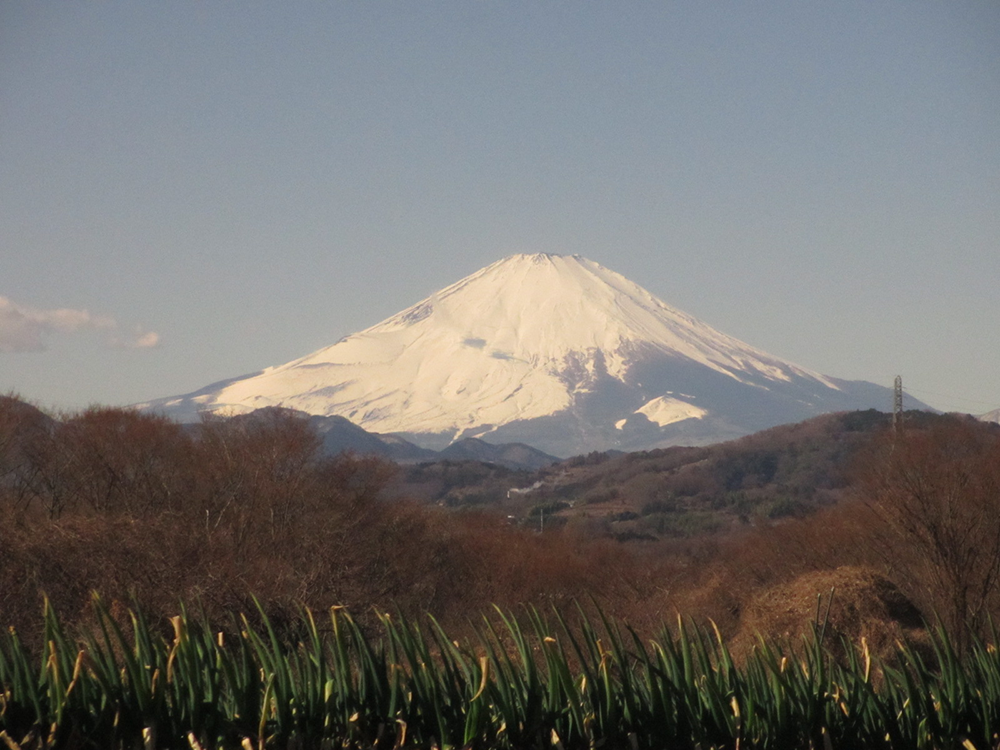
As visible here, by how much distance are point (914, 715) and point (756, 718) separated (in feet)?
2.55

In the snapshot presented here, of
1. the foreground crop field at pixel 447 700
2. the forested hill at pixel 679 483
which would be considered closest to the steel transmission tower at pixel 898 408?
the forested hill at pixel 679 483

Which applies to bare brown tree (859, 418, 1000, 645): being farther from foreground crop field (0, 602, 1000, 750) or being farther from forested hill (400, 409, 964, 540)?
forested hill (400, 409, 964, 540)

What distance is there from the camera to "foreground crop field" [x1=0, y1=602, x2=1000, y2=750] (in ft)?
15.3

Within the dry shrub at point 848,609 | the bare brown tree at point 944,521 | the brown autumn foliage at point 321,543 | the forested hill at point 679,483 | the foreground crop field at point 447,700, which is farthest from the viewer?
the forested hill at point 679,483

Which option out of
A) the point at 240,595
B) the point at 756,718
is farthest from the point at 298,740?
the point at 240,595

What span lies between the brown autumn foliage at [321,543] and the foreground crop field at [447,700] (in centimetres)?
2047

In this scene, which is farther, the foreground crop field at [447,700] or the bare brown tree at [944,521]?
the bare brown tree at [944,521]

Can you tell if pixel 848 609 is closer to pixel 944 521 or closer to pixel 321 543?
pixel 944 521

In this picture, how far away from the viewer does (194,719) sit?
465cm

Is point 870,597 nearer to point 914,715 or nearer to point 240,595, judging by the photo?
point 240,595

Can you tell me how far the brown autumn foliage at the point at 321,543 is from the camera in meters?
28.0

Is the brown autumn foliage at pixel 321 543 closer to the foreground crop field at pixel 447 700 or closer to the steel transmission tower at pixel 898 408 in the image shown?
the steel transmission tower at pixel 898 408

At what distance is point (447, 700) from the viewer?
534 centimetres

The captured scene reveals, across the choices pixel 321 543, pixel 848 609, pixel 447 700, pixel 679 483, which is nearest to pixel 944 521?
pixel 848 609
